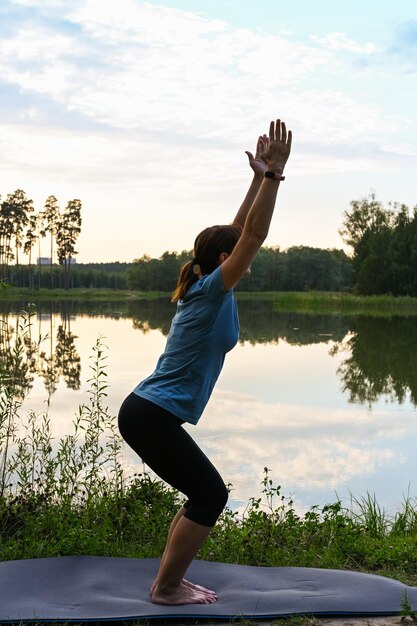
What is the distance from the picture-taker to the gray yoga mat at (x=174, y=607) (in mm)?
3590

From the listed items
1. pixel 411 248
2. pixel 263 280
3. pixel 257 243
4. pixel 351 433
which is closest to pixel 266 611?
pixel 257 243

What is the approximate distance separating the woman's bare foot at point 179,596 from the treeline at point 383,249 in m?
61.3

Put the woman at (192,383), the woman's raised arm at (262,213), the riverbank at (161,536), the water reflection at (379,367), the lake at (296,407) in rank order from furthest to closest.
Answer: the water reflection at (379,367) → the lake at (296,407) → the riverbank at (161,536) → the woman at (192,383) → the woman's raised arm at (262,213)

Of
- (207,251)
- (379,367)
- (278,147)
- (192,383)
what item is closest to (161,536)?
(192,383)

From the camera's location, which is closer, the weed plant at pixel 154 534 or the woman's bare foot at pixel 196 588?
the woman's bare foot at pixel 196 588

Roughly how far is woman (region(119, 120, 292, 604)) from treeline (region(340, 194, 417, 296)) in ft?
202

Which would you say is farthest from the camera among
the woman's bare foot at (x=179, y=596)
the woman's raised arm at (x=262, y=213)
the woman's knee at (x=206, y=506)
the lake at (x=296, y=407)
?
the lake at (x=296, y=407)

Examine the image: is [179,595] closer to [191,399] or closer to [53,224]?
[191,399]

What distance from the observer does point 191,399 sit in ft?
11.3

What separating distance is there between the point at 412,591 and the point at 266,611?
803mm

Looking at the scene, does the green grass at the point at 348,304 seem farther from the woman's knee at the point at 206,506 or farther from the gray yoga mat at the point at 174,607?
the woman's knee at the point at 206,506

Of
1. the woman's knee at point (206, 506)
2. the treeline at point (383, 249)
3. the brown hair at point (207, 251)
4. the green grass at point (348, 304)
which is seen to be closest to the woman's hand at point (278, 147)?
the brown hair at point (207, 251)

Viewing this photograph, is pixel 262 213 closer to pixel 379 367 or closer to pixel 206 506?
pixel 206 506

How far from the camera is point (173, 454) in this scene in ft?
11.3
